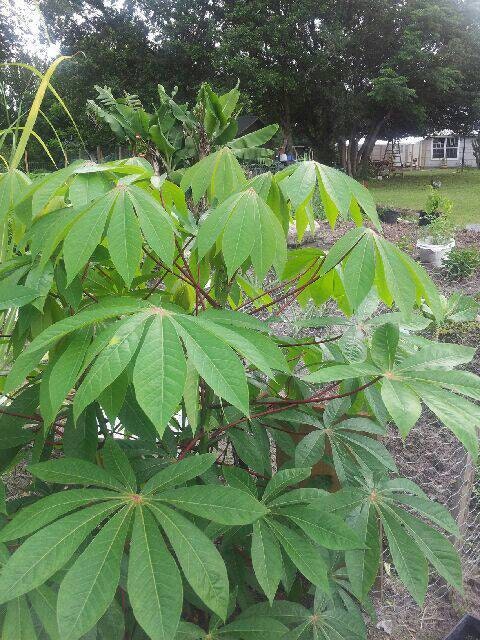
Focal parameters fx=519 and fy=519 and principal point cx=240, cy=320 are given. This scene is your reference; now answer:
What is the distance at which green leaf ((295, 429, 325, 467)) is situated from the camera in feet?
3.21

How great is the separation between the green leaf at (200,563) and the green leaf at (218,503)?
22 millimetres

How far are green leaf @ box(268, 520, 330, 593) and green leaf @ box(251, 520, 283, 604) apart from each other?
2 cm

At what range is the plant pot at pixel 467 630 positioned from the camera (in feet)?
5.06

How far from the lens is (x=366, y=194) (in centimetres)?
87

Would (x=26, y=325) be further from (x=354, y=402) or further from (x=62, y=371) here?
(x=354, y=402)

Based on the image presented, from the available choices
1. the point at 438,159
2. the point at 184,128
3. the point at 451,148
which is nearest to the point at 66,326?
the point at 184,128

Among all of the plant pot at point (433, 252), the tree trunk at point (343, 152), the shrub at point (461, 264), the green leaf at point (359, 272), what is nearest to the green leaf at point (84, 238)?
the green leaf at point (359, 272)

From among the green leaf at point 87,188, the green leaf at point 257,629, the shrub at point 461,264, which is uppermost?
the green leaf at point 87,188

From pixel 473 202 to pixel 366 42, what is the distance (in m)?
10.3

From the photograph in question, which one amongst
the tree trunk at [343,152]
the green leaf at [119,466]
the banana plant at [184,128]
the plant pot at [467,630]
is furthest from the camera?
the tree trunk at [343,152]

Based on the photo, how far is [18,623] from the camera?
67cm

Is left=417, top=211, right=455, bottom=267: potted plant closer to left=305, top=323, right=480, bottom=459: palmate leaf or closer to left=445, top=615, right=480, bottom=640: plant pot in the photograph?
left=445, top=615, right=480, bottom=640: plant pot

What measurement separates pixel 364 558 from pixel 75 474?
0.46m

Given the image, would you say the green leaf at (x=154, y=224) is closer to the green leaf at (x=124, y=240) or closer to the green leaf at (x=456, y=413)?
the green leaf at (x=124, y=240)
